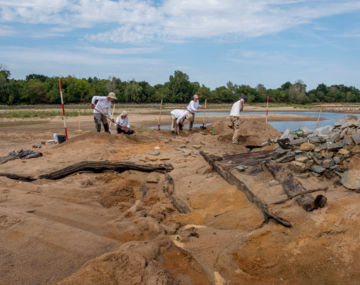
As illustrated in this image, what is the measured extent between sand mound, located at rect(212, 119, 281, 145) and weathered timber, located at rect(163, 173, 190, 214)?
5828 mm

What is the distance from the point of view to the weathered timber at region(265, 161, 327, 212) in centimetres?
364

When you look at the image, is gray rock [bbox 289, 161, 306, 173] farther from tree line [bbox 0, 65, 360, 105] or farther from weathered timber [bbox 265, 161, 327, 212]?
tree line [bbox 0, 65, 360, 105]

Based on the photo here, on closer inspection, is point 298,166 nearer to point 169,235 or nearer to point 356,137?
point 356,137

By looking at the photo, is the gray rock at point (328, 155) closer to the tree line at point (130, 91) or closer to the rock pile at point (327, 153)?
the rock pile at point (327, 153)

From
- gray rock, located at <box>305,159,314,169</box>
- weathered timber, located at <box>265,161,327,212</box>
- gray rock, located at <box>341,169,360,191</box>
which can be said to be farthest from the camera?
gray rock, located at <box>305,159,314,169</box>

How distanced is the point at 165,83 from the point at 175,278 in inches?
2317

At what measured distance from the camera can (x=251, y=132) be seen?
13031mm

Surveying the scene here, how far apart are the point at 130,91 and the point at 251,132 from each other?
1610 inches

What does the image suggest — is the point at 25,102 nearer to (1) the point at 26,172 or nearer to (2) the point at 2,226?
(1) the point at 26,172

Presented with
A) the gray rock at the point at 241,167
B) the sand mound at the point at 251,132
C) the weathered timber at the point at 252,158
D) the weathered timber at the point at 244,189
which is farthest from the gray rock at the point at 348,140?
the sand mound at the point at 251,132

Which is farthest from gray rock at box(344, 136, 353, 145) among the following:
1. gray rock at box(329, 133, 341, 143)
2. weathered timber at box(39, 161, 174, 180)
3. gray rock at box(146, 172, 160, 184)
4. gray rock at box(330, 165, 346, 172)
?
gray rock at box(146, 172, 160, 184)

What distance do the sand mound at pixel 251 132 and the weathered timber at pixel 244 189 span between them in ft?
17.2

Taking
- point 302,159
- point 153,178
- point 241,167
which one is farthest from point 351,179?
point 153,178

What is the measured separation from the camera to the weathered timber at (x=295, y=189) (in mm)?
3641
